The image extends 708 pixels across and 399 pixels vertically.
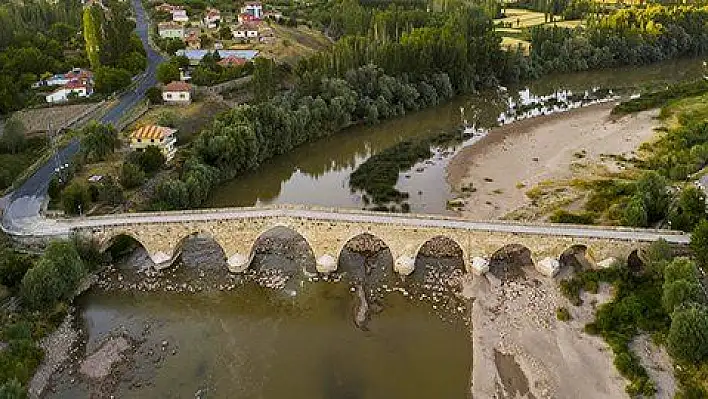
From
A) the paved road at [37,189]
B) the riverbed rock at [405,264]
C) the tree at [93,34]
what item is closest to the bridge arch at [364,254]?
the riverbed rock at [405,264]

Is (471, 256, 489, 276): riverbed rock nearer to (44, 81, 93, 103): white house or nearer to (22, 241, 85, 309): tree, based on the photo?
(22, 241, 85, 309): tree

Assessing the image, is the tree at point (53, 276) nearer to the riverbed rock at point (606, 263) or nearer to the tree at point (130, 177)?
the tree at point (130, 177)

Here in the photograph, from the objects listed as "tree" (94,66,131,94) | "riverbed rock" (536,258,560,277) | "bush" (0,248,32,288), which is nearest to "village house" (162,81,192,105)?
"tree" (94,66,131,94)

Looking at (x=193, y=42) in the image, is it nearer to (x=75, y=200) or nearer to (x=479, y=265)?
(x=75, y=200)

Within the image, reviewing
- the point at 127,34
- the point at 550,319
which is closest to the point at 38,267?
the point at 550,319

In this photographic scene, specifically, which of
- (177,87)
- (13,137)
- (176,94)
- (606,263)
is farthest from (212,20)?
(606,263)

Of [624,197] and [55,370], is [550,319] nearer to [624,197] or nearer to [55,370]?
[624,197]
